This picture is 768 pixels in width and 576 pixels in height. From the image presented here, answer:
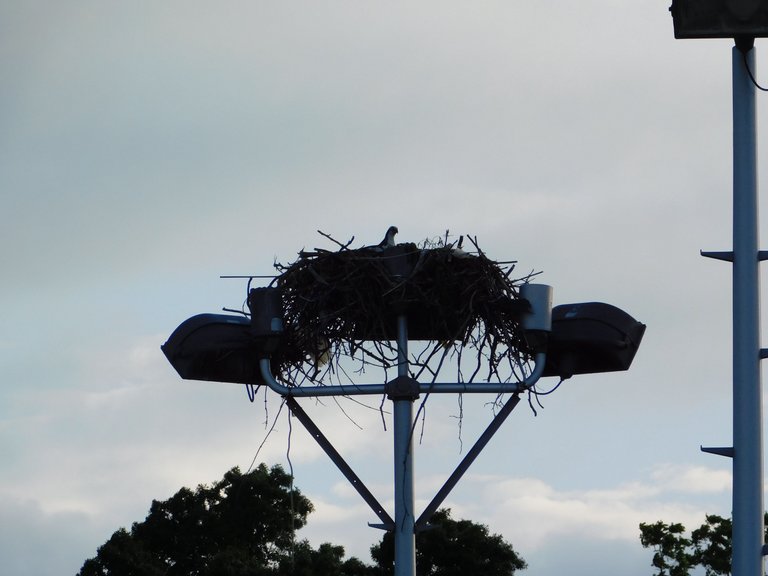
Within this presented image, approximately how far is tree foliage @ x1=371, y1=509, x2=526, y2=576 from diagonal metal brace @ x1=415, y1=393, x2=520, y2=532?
18054 mm

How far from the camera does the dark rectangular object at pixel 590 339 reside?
29.2 ft

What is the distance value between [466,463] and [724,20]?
297 cm

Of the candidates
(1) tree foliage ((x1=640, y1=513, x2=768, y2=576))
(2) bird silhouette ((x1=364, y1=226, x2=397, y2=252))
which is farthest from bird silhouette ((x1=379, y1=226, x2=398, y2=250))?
→ (1) tree foliage ((x1=640, y1=513, x2=768, y2=576))

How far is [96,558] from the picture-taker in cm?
2827

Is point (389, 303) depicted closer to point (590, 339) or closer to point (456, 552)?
point (590, 339)

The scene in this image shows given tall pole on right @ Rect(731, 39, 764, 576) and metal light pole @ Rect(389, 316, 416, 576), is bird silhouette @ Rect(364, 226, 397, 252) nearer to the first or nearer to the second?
metal light pole @ Rect(389, 316, 416, 576)

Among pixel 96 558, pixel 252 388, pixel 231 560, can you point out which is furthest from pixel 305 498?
pixel 252 388

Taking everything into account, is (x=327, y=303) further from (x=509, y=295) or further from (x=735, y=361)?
(x=735, y=361)

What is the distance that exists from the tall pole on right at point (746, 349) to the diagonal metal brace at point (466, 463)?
7.36 feet

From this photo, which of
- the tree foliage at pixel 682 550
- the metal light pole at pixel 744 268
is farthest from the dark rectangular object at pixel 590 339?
the tree foliage at pixel 682 550

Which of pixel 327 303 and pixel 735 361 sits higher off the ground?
pixel 327 303

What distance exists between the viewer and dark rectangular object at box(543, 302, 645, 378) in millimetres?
8914

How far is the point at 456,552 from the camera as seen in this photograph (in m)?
27.3

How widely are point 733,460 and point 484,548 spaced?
21.2 m
